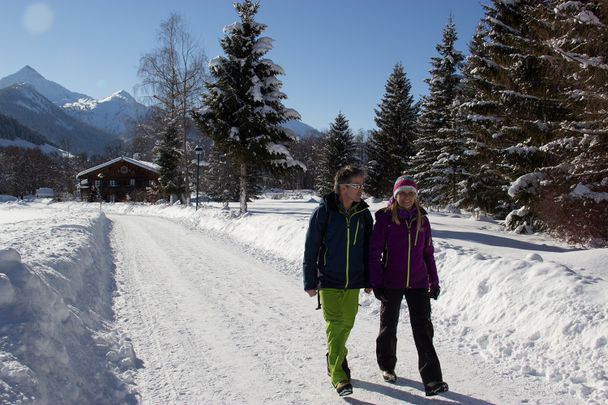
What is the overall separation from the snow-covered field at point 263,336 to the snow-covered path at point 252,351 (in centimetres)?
2

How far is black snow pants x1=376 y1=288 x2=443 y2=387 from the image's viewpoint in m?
3.55

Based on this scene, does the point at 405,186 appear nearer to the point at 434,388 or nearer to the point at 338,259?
the point at 338,259

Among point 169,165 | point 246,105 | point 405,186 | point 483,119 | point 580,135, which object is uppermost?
point 246,105

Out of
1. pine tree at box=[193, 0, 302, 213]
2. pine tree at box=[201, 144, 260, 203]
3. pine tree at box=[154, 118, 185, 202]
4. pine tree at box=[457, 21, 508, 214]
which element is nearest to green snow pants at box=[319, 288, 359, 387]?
pine tree at box=[457, 21, 508, 214]

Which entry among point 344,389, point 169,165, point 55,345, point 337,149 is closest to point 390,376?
point 344,389

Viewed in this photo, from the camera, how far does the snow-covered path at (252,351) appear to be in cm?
354

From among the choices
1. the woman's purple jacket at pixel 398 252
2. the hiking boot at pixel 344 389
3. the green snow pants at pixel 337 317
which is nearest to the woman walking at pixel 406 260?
the woman's purple jacket at pixel 398 252

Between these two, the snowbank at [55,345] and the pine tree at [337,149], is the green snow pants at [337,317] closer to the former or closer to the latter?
the snowbank at [55,345]

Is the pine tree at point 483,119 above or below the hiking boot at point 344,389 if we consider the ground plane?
above

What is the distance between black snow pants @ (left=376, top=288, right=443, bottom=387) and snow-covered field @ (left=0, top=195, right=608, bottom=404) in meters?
0.20

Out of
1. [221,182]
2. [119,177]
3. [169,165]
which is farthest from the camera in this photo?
[119,177]

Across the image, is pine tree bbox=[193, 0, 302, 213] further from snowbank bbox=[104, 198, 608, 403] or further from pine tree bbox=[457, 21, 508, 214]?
snowbank bbox=[104, 198, 608, 403]

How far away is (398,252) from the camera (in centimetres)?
363

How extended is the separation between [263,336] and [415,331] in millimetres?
1958
